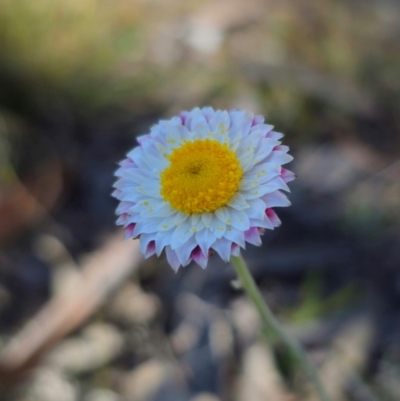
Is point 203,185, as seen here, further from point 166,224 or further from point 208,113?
point 208,113

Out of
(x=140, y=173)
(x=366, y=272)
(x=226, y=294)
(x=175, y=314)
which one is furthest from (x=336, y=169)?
(x=140, y=173)

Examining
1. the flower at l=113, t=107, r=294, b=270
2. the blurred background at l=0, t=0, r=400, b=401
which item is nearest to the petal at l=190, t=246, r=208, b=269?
the flower at l=113, t=107, r=294, b=270

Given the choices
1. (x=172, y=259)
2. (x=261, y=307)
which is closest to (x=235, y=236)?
(x=172, y=259)

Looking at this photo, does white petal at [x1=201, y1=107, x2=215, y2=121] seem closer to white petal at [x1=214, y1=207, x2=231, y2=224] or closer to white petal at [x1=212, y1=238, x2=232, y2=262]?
white petal at [x1=214, y1=207, x2=231, y2=224]

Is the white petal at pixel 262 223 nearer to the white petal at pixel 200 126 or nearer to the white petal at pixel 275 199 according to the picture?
the white petal at pixel 275 199

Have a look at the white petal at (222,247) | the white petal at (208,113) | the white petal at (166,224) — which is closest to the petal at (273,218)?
the white petal at (222,247)

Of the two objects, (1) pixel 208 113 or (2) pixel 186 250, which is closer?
(2) pixel 186 250

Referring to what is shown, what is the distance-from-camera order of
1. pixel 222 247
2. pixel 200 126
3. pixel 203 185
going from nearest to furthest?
1. pixel 222 247
2. pixel 203 185
3. pixel 200 126
